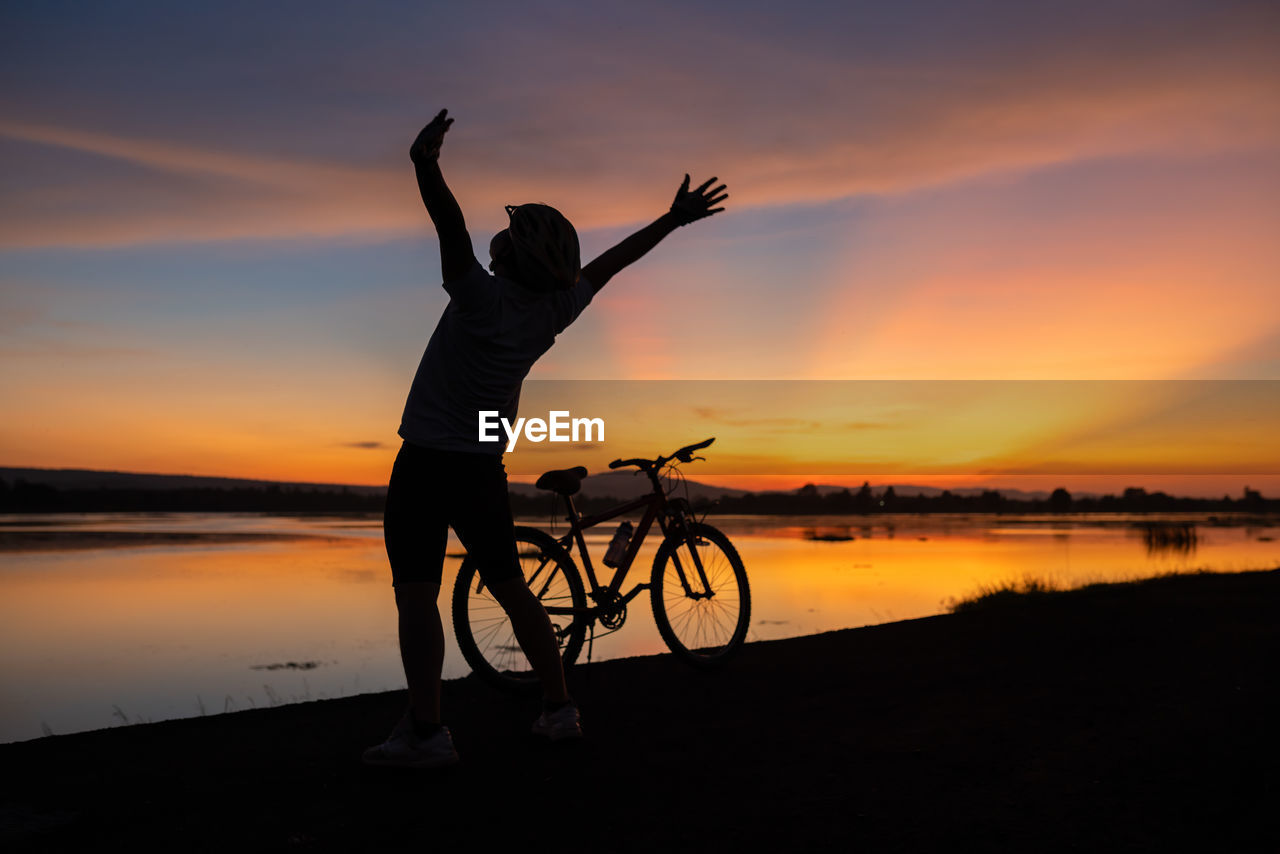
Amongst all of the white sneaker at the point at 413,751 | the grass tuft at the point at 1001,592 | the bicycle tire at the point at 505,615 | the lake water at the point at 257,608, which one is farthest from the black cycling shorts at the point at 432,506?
the grass tuft at the point at 1001,592

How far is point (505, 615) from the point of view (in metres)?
5.08

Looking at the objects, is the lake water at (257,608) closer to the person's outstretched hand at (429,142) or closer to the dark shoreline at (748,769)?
the dark shoreline at (748,769)

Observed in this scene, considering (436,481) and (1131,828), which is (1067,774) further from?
(436,481)

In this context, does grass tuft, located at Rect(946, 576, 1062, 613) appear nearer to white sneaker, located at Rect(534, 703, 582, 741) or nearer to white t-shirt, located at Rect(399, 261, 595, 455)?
white sneaker, located at Rect(534, 703, 582, 741)

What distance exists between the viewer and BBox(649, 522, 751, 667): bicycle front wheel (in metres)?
5.70

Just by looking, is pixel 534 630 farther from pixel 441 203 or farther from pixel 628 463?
pixel 628 463

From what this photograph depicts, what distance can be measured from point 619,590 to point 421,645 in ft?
6.91

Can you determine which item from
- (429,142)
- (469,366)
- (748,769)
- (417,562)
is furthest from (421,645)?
(429,142)

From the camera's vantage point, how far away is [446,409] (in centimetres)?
345

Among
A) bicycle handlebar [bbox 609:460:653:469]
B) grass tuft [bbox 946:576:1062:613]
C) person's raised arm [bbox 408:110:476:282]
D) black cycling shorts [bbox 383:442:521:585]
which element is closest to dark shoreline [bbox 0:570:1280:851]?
black cycling shorts [bbox 383:442:521:585]

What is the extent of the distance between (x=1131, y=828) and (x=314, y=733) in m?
3.24

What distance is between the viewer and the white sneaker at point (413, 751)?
345 centimetres

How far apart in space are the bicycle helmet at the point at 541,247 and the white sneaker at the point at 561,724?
176cm

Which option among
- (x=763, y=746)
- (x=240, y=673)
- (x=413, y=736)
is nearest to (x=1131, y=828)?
(x=763, y=746)
